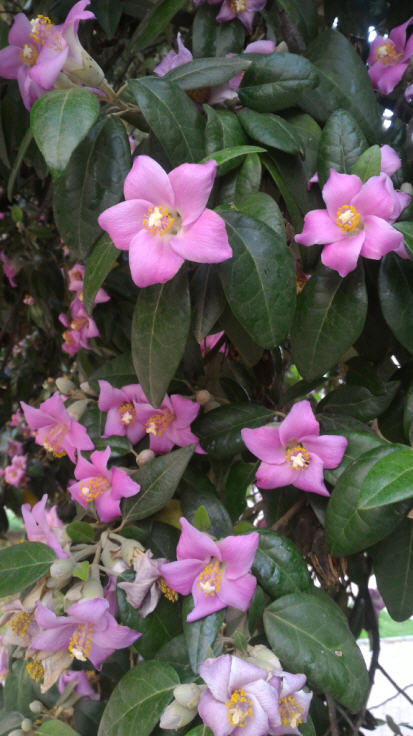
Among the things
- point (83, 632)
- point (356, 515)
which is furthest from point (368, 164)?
point (83, 632)

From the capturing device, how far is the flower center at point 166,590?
769 millimetres

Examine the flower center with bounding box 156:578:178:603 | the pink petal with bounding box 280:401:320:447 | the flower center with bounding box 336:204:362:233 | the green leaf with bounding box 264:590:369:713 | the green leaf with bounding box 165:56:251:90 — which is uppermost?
the green leaf with bounding box 165:56:251:90

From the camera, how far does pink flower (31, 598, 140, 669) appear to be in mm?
710

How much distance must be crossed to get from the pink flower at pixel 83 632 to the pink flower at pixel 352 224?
44 cm

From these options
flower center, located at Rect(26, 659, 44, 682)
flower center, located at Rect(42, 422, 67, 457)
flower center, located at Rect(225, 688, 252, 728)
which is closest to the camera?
flower center, located at Rect(225, 688, 252, 728)

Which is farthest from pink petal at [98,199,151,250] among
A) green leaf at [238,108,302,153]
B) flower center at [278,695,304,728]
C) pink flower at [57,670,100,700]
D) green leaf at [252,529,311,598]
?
pink flower at [57,670,100,700]

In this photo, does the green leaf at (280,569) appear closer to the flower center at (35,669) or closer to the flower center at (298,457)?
the flower center at (298,457)

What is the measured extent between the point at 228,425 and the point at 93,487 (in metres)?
0.19

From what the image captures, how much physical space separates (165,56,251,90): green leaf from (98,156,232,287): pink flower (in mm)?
153

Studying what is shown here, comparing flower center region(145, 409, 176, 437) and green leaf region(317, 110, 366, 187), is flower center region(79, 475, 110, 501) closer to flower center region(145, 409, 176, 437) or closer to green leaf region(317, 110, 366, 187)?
flower center region(145, 409, 176, 437)

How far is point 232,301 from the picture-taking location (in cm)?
66

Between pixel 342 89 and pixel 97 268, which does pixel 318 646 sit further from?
pixel 342 89

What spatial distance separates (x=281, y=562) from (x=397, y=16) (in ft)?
2.56

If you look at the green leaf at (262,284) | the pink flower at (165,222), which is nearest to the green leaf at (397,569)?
the green leaf at (262,284)
